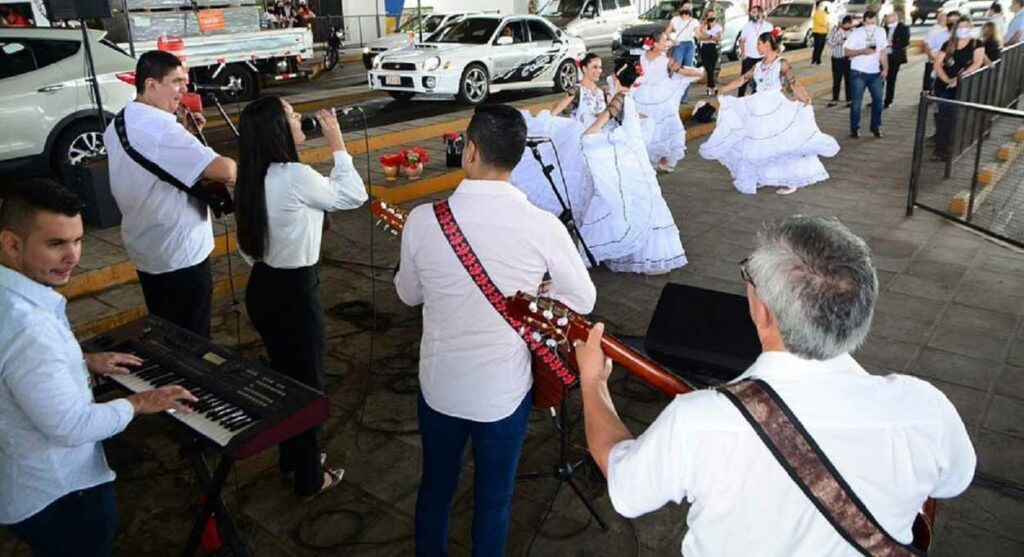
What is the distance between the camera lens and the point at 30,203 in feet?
7.12

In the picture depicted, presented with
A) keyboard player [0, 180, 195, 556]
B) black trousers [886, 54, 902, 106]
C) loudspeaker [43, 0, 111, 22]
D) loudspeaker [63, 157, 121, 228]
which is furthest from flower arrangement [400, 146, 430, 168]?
black trousers [886, 54, 902, 106]

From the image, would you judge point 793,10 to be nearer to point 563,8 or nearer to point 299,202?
point 563,8

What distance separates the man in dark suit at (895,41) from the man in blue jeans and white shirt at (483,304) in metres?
12.1

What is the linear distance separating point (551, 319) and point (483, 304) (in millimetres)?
383

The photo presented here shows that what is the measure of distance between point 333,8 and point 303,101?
1262 centimetres

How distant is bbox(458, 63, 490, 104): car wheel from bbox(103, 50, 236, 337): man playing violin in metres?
9.89

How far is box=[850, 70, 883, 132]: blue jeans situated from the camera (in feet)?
35.9

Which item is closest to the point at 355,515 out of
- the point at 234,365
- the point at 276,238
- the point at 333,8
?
the point at 234,365

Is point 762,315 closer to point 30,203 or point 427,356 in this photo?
point 427,356

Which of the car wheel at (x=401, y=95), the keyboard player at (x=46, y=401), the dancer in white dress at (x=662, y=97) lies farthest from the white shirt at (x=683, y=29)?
the keyboard player at (x=46, y=401)

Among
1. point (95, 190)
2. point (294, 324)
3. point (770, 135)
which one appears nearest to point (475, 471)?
point (294, 324)

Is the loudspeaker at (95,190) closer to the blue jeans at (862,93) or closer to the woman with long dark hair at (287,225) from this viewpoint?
the woman with long dark hair at (287,225)

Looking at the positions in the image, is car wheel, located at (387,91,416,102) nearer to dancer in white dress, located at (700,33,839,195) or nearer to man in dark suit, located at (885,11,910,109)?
dancer in white dress, located at (700,33,839,195)

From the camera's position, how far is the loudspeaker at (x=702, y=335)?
13.0 feet
